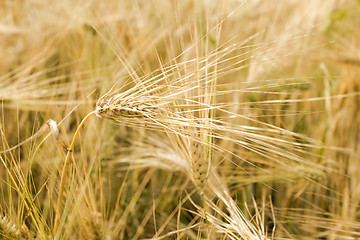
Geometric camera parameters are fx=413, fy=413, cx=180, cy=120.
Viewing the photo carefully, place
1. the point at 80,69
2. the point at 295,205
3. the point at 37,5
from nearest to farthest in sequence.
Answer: the point at 295,205
the point at 80,69
the point at 37,5

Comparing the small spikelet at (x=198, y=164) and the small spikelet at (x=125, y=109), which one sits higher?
the small spikelet at (x=125, y=109)

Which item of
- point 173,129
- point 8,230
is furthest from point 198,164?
point 8,230

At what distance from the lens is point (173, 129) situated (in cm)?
58

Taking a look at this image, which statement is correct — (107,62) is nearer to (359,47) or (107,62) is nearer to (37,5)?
(37,5)

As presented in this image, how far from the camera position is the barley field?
0.68 m

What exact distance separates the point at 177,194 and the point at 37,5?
2.90 ft

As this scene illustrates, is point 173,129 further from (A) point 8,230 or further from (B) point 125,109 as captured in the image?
Answer: (A) point 8,230

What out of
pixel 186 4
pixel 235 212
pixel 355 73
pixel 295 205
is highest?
pixel 186 4

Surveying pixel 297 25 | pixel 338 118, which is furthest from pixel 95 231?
pixel 297 25

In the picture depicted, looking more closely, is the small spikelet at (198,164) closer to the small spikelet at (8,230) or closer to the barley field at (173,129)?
the barley field at (173,129)

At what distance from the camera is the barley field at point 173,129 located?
681mm

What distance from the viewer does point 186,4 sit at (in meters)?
1.51

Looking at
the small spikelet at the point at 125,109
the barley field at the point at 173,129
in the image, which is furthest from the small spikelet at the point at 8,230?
the small spikelet at the point at 125,109

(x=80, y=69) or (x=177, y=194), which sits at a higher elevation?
(x=80, y=69)
